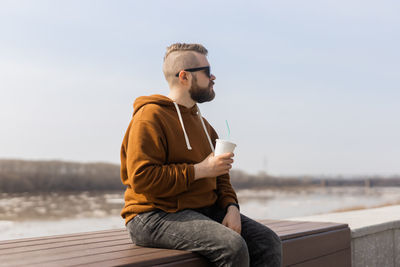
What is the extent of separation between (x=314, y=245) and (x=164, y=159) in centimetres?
124

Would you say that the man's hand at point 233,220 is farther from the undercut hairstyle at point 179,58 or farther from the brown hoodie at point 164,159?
the undercut hairstyle at point 179,58

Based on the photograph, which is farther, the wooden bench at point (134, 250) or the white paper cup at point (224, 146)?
the white paper cup at point (224, 146)

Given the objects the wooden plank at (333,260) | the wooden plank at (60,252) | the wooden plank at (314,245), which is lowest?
the wooden plank at (333,260)

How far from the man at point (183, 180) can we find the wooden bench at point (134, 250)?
0.35 feet

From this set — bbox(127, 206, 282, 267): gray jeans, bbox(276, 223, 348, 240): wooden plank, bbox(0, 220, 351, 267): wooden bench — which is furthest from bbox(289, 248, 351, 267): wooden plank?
bbox(127, 206, 282, 267): gray jeans

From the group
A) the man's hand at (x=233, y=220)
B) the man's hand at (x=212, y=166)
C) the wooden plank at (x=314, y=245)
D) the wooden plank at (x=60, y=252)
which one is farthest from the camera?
the wooden plank at (x=314, y=245)

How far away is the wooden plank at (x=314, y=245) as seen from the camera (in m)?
2.30

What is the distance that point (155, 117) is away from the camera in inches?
69.9

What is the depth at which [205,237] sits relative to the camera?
5.44 feet

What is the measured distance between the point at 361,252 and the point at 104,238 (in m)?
1.96

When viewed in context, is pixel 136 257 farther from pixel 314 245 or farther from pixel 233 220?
pixel 314 245

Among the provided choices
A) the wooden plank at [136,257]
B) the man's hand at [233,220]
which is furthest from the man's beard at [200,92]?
the wooden plank at [136,257]

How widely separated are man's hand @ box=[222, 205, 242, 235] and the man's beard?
0.52 meters

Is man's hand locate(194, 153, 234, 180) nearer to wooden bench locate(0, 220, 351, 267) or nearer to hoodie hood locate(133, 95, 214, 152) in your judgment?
hoodie hood locate(133, 95, 214, 152)
